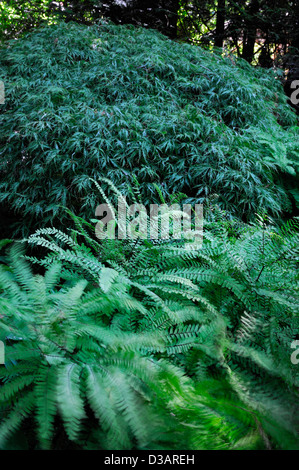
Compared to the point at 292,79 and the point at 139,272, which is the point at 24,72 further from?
the point at 292,79

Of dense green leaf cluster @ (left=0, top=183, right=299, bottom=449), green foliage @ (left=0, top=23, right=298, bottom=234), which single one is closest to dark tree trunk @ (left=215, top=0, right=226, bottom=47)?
green foliage @ (left=0, top=23, right=298, bottom=234)

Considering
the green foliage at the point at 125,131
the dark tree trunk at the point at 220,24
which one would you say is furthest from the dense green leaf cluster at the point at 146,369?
the dark tree trunk at the point at 220,24

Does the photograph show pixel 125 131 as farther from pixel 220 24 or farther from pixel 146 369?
pixel 220 24

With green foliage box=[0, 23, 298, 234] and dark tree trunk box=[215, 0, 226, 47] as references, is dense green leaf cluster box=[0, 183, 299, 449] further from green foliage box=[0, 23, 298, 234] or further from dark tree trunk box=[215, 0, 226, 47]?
dark tree trunk box=[215, 0, 226, 47]

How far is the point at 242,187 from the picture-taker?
241 cm

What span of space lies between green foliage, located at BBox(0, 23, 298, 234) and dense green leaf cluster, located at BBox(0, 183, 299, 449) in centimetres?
105

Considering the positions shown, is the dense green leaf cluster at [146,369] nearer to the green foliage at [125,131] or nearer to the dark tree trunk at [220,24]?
the green foliage at [125,131]

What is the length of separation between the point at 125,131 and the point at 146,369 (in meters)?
1.99

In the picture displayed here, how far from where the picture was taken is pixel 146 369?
0.93m

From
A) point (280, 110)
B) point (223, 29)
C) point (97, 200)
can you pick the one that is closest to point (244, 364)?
point (97, 200)

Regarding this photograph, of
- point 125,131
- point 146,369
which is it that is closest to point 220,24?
point 125,131

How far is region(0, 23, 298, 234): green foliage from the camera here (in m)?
2.33

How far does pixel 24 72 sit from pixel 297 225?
313cm

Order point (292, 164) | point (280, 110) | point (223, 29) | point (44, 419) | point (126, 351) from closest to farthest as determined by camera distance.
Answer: point (44, 419) < point (126, 351) < point (292, 164) < point (280, 110) < point (223, 29)
